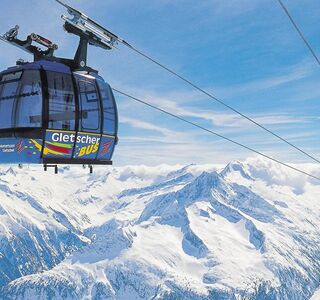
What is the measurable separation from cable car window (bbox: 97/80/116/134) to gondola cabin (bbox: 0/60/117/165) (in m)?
0.37

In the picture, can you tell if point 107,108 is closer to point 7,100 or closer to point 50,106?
point 50,106

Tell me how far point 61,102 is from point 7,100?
83.1 inches

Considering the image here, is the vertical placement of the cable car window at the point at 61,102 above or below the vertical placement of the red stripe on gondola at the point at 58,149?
above

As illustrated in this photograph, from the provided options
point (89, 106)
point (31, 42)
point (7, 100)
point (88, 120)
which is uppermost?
point (31, 42)

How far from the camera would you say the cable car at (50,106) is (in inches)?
671

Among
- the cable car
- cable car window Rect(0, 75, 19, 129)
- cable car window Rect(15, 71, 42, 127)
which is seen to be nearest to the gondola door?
the cable car

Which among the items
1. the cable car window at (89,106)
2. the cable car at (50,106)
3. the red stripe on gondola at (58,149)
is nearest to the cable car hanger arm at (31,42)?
the cable car at (50,106)

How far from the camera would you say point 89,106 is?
1859 cm

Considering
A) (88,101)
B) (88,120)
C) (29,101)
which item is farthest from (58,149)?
(88,101)

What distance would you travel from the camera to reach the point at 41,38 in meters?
17.5

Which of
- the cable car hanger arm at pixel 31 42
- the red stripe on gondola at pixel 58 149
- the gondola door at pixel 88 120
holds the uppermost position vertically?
the cable car hanger arm at pixel 31 42

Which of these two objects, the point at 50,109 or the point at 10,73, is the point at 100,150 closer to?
the point at 50,109

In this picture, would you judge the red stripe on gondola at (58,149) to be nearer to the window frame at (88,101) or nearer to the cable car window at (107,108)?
the window frame at (88,101)

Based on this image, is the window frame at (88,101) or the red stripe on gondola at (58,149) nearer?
the red stripe on gondola at (58,149)
